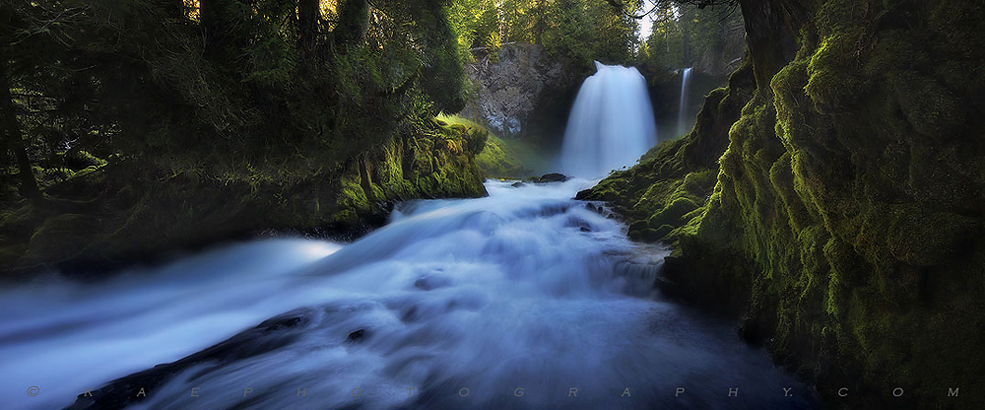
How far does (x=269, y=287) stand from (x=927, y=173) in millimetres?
7392

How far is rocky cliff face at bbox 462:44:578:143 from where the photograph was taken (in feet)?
90.9

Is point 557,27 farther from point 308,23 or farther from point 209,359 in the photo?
point 209,359

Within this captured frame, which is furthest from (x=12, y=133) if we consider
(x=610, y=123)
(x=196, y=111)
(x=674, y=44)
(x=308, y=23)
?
(x=674, y=44)

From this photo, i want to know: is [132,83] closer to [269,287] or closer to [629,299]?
[269,287]

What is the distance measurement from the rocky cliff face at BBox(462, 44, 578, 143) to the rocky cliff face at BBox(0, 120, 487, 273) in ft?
62.0

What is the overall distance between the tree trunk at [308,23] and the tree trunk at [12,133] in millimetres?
3112

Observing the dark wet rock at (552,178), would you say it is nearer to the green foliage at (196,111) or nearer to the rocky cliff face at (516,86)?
the rocky cliff face at (516,86)

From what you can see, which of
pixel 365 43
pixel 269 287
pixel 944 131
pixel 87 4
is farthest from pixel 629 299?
pixel 87 4

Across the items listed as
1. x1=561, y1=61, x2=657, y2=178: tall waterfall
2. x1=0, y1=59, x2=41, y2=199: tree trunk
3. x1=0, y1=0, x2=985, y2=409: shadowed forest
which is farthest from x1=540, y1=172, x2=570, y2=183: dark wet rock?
x1=0, y1=59, x2=41, y2=199: tree trunk

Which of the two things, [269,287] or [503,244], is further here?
[503,244]

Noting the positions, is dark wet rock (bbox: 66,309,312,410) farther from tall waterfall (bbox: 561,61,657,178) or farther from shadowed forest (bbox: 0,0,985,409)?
tall waterfall (bbox: 561,61,657,178)

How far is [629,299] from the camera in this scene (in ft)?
18.9

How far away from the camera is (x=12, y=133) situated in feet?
18.5

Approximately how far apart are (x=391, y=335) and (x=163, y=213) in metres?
4.97
